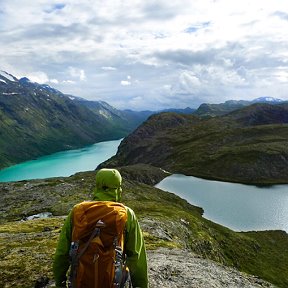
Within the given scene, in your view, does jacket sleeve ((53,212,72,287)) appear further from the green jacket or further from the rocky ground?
the rocky ground

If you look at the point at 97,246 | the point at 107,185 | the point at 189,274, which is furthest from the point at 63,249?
the point at 189,274

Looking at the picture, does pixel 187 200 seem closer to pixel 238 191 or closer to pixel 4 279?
pixel 238 191

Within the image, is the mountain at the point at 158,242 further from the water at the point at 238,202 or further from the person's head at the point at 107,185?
the person's head at the point at 107,185

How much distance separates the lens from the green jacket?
1081 cm

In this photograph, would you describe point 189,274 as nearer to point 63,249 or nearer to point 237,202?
point 63,249

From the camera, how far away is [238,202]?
381 feet

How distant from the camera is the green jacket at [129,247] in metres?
10.8

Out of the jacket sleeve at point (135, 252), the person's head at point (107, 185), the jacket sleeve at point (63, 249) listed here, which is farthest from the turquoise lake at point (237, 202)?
the person's head at point (107, 185)

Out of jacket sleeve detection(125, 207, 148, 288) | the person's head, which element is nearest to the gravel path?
jacket sleeve detection(125, 207, 148, 288)

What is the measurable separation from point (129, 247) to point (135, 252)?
262 mm

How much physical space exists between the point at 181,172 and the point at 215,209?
71.8m

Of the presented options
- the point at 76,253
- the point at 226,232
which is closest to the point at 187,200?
the point at 226,232

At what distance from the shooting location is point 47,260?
987 inches

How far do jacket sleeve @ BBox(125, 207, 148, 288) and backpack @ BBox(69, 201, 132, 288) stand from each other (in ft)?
1.39
